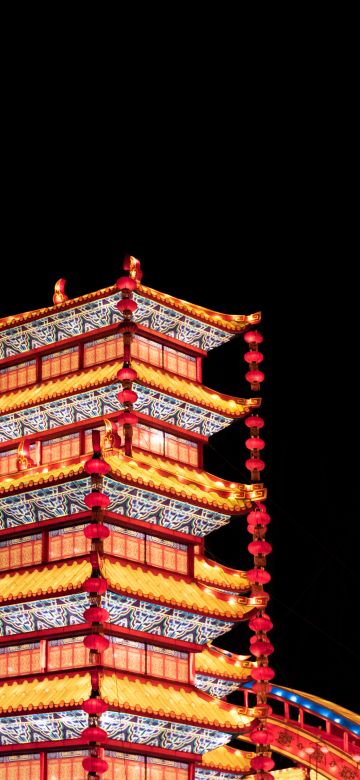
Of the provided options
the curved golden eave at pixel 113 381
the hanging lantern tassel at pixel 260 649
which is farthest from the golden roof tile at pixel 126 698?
the curved golden eave at pixel 113 381

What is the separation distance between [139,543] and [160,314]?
27.4 feet

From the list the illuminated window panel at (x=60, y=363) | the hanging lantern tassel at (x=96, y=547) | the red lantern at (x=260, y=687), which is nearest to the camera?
the hanging lantern tassel at (x=96, y=547)

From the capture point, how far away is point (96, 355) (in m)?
46.7

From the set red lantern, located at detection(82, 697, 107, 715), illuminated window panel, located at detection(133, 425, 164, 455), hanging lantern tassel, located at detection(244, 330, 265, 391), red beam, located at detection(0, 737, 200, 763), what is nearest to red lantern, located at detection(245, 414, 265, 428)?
hanging lantern tassel, located at detection(244, 330, 265, 391)

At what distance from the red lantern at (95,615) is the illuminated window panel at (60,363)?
10923 millimetres

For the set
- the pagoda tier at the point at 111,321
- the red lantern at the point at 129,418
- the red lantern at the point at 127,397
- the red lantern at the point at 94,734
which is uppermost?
the pagoda tier at the point at 111,321

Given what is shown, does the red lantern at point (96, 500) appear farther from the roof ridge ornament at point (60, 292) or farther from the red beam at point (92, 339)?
the roof ridge ornament at point (60, 292)

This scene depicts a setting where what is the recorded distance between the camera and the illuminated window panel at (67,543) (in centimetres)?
4191

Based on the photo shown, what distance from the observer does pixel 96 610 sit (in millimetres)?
38375

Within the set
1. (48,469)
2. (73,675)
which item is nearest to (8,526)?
(48,469)

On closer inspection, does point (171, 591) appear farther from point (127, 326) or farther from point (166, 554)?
point (127, 326)

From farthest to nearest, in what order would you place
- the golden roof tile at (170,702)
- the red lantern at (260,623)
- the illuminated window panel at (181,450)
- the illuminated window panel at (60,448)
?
the illuminated window panel at (181,450) → the illuminated window panel at (60,448) → the red lantern at (260,623) → the golden roof tile at (170,702)

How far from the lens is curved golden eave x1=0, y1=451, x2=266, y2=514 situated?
4125 centimetres

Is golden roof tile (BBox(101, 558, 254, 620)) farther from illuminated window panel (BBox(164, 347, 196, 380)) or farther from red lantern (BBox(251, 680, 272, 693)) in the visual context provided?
illuminated window panel (BBox(164, 347, 196, 380))
